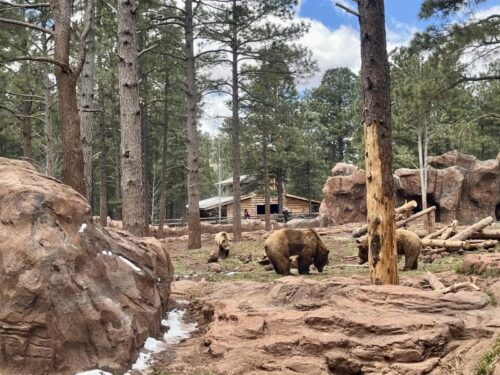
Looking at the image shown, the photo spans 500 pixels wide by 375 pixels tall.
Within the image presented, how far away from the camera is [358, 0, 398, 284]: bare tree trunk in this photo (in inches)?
258

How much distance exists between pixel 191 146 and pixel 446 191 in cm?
1860

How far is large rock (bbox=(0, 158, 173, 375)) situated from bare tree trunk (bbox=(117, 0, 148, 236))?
10.4 feet

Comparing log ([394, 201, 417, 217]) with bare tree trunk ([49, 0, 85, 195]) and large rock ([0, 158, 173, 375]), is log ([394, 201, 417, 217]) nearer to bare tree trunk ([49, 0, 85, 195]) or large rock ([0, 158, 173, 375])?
bare tree trunk ([49, 0, 85, 195])

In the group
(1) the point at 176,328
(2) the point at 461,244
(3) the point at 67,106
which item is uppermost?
(3) the point at 67,106

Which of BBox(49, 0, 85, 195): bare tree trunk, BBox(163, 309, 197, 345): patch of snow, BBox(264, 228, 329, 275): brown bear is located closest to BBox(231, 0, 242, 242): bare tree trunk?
BBox(264, 228, 329, 275): brown bear

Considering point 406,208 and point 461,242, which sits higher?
point 406,208

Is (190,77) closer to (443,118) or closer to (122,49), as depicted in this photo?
(122,49)

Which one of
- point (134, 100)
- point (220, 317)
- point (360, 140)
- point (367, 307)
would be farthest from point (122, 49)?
point (360, 140)

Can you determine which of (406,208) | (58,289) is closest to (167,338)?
(58,289)

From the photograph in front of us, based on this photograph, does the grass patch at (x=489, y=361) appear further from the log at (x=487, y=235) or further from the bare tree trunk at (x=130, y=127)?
the log at (x=487, y=235)

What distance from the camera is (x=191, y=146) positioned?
54.8 feet

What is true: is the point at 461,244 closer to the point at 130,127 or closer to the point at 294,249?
the point at 294,249

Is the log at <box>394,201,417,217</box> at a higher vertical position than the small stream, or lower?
higher

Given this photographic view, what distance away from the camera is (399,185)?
29891 mm
